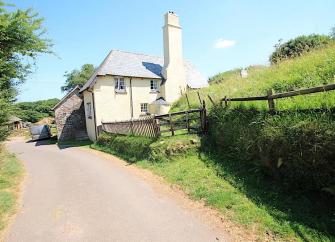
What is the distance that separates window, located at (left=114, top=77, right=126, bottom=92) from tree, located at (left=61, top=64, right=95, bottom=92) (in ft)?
101

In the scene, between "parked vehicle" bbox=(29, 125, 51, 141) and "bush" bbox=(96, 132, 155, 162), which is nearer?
"bush" bbox=(96, 132, 155, 162)

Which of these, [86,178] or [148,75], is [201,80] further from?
[86,178]

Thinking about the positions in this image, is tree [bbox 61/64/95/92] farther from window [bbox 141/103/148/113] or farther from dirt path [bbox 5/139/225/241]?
dirt path [bbox 5/139/225/241]

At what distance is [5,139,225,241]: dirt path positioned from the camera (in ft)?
17.6

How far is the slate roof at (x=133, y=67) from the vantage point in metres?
21.4

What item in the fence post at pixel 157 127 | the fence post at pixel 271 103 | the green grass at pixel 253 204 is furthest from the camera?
the fence post at pixel 157 127

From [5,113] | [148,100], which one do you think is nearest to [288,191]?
[5,113]

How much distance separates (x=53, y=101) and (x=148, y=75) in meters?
44.3

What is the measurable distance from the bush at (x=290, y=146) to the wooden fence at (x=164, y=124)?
3.08m

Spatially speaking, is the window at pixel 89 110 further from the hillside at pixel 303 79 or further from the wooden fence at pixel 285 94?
the wooden fence at pixel 285 94

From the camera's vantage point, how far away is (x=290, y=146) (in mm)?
6230

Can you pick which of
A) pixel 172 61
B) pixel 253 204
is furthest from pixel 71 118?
pixel 253 204

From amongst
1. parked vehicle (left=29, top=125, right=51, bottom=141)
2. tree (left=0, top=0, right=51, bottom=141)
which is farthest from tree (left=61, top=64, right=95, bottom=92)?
tree (left=0, top=0, right=51, bottom=141)

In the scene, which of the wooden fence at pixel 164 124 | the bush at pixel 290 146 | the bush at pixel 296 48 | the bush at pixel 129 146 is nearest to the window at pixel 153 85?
the bush at pixel 129 146
